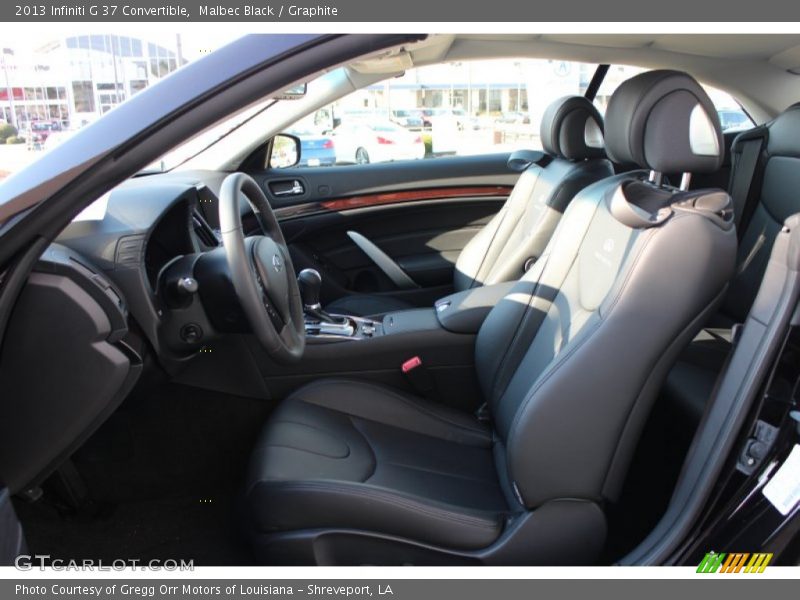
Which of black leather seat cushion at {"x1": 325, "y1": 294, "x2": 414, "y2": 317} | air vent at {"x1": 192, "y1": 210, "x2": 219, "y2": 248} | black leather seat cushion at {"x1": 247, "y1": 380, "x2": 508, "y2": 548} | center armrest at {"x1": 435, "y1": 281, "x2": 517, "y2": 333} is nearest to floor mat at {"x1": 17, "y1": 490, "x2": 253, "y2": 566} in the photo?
black leather seat cushion at {"x1": 247, "y1": 380, "x2": 508, "y2": 548}

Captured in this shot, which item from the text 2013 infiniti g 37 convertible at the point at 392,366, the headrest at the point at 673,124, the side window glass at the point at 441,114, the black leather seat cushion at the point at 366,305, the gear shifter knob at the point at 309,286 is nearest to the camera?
the text 2013 infiniti g 37 convertible at the point at 392,366

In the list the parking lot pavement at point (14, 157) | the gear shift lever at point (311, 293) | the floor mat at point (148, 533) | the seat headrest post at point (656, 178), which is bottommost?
the floor mat at point (148, 533)

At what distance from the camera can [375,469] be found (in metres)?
1.60

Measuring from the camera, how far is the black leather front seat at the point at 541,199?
8.30ft

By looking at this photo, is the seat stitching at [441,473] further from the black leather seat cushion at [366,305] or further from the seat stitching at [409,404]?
the black leather seat cushion at [366,305]

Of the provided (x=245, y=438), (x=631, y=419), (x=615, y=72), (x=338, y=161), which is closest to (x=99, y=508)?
(x=245, y=438)

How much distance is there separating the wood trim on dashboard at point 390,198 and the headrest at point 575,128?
83 centimetres

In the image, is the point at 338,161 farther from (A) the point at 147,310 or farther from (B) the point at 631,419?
(B) the point at 631,419

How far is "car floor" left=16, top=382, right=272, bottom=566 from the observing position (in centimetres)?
179

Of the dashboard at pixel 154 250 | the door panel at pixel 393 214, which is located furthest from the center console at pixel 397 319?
the door panel at pixel 393 214

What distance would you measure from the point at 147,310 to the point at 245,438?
0.68 metres

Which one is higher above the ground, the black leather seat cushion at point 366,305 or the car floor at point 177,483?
the black leather seat cushion at point 366,305

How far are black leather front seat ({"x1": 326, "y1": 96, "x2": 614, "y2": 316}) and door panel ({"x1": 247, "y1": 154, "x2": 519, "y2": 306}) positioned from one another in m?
0.39

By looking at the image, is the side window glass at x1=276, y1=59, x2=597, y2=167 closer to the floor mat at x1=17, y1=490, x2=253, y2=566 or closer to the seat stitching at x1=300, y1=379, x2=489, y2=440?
the seat stitching at x1=300, y1=379, x2=489, y2=440
